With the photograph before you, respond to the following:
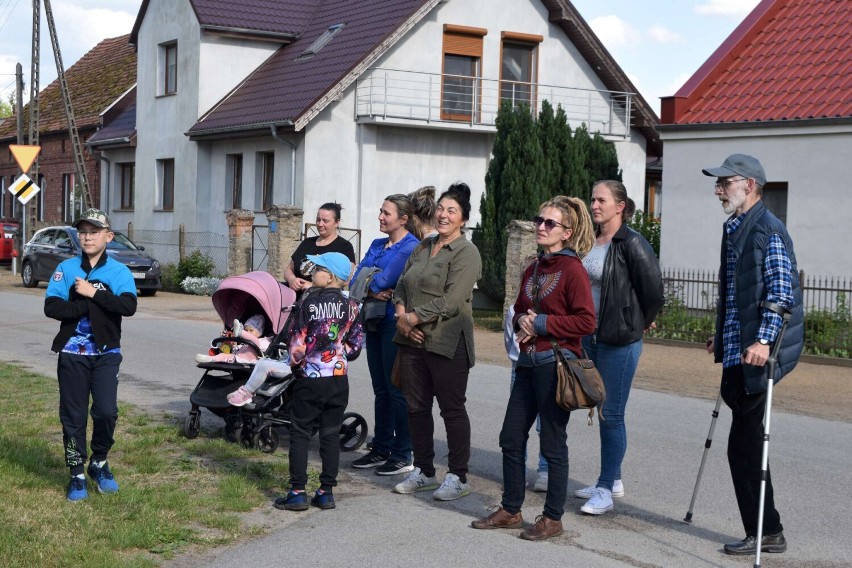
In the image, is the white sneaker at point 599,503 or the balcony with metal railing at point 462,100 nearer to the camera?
the white sneaker at point 599,503

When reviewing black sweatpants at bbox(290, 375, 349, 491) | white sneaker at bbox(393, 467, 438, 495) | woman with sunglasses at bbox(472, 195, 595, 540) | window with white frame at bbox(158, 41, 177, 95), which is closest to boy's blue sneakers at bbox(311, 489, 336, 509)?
black sweatpants at bbox(290, 375, 349, 491)

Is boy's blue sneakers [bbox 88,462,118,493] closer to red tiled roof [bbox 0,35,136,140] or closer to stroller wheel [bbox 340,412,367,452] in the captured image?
stroller wheel [bbox 340,412,367,452]

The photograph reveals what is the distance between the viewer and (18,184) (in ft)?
105

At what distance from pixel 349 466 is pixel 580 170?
1751 centimetres

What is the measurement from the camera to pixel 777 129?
20.2 meters

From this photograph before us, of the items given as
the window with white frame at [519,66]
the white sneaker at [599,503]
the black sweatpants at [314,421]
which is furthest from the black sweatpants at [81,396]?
the window with white frame at [519,66]

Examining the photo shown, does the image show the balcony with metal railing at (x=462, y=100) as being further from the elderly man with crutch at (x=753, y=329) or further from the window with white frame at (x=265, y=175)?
the elderly man with crutch at (x=753, y=329)

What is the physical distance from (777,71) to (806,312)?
5.79 m

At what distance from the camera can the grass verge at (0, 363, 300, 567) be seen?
19.8 ft

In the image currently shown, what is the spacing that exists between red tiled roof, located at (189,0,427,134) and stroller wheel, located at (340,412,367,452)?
18840mm

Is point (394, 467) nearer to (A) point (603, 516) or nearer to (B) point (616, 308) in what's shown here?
(A) point (603, 516)

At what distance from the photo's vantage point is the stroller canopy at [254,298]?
362 inches

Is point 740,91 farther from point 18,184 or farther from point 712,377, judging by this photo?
point 18,184

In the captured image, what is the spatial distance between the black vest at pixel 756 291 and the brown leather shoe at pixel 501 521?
1.49 m
